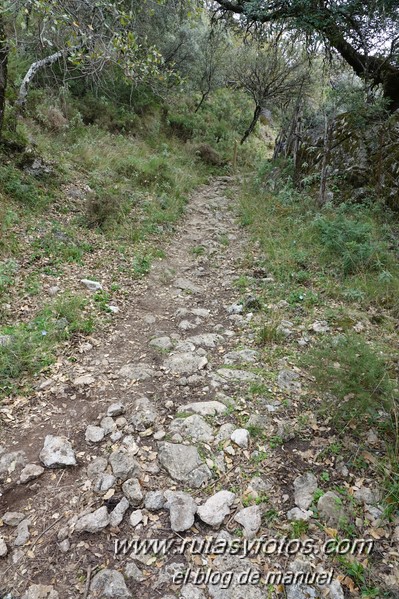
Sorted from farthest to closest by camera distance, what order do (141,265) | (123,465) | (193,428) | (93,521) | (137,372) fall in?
1. (141,265)
2. (137,372)
3. (193,428)
4. (123,465)
5. (93,521)

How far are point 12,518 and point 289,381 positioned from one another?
2.68 m

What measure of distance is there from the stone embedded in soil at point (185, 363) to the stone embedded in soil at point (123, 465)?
1.25m

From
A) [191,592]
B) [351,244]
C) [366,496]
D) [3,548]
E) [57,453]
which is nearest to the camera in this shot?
[191,592]

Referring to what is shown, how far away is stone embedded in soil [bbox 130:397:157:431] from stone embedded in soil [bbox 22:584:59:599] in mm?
1275

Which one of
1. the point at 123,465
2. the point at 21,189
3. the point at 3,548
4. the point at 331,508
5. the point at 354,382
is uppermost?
the point at 21,189

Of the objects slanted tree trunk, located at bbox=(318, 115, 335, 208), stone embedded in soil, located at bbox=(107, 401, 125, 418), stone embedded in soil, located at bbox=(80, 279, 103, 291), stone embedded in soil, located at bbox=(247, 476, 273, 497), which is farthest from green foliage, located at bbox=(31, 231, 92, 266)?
slanted tree trunk, located at bbox=(318, 115, 335, 208)

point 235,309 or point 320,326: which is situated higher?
point 320,326

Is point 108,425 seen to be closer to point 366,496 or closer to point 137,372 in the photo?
point 137,372

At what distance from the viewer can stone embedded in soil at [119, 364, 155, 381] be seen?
12.8 ft

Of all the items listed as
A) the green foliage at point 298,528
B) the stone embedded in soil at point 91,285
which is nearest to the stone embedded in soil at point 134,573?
the green foliage at point 298,528

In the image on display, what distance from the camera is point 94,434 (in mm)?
3113

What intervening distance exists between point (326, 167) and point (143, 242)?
16.9 feet

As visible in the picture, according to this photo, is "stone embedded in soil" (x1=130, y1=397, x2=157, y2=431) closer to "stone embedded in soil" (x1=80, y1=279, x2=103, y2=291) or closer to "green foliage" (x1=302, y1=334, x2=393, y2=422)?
"green foliage" (x1=302, y1=334, x2=393, y2=422)

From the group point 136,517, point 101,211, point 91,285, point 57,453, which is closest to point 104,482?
point 136,517
